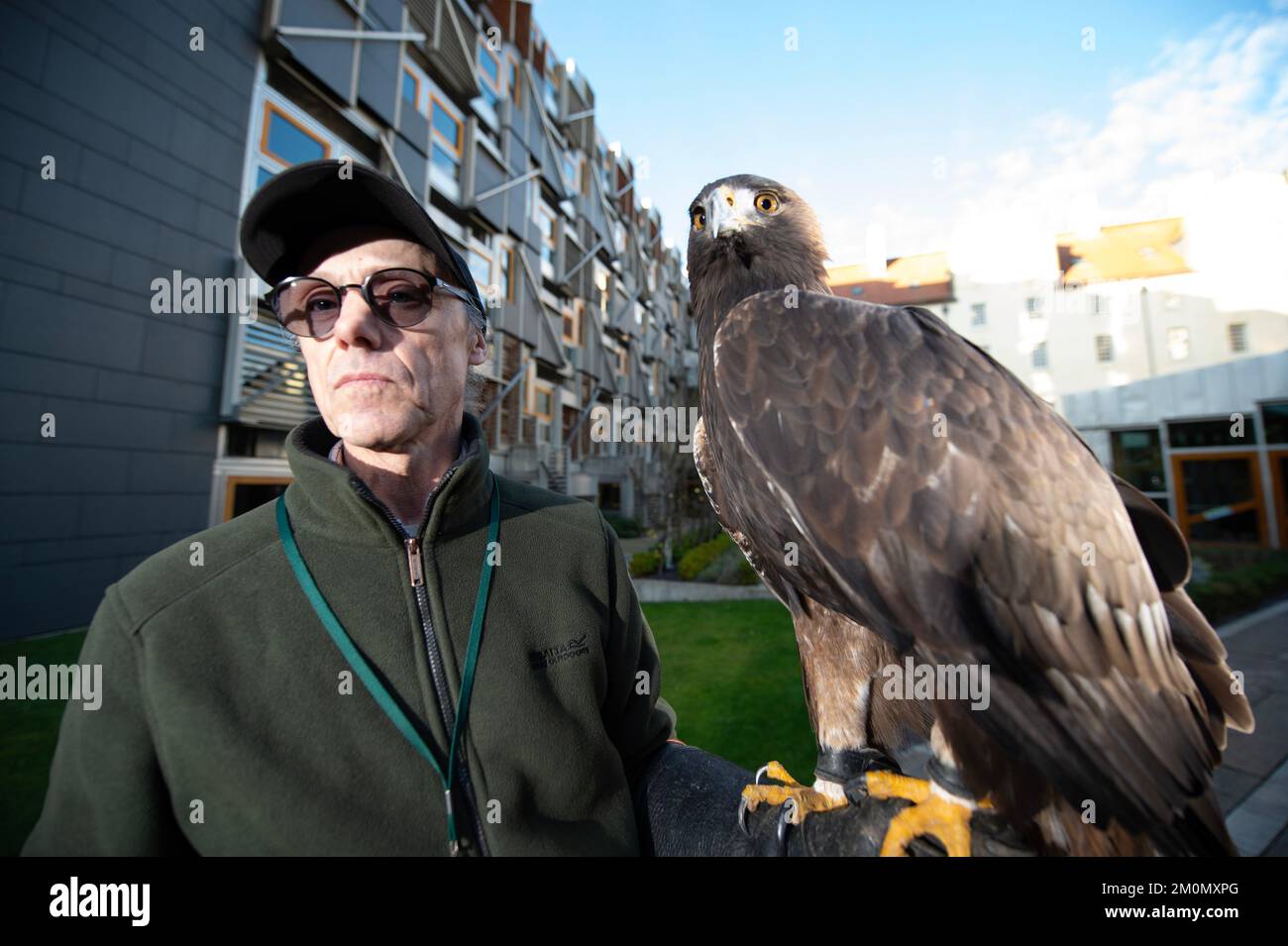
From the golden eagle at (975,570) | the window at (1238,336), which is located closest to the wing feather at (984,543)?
the golden eagle at (975,570)

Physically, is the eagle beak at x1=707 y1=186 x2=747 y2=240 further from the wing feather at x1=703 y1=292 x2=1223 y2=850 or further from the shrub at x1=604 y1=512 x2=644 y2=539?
the shrub at x1=604 y1=512 x2=644 y2=539

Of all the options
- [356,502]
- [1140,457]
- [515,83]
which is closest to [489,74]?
[515,83]

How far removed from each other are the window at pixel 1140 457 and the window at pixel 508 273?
843 inches

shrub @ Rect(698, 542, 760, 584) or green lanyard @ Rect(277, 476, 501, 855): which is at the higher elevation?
green lanyard @ Rect(277, 476, 501, 855)

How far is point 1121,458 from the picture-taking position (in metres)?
18.5

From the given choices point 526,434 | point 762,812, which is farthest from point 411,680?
point 526,434

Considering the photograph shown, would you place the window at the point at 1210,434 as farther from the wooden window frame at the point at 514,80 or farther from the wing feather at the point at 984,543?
the wooden window frame at the point at 514,80

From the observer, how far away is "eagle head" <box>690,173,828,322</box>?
2309 mm

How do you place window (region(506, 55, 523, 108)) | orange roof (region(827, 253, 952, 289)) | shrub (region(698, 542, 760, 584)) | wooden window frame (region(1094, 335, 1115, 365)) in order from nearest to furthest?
shrub (region(698, 542, 760, 584)), window (region(506, 55, 523, 108)), wooden window frame (region(1094, 335, 1115, 365)), orange roof (region(827, 253, 952, 289))

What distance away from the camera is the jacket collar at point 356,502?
147 cm

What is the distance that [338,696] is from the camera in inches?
51.1

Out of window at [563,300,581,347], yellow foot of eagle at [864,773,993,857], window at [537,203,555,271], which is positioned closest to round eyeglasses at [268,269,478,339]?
yellow foot of eagle at [864,773,993,857]
